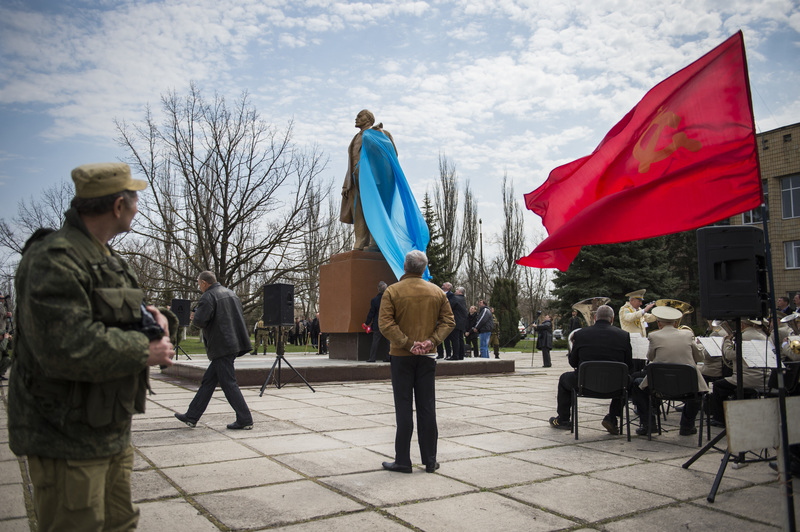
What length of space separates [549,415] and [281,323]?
4690 millimetres

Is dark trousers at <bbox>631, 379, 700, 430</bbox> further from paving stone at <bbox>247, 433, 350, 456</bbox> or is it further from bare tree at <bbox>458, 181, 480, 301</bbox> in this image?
bare tree at <bbox>458, 181, 480, 301</bbox>

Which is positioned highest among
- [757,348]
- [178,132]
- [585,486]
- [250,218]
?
[178,132]

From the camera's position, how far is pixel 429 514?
431 cm

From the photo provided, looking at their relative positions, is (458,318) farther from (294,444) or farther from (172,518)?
(172,518)

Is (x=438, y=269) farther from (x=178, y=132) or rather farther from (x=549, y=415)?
(x=549, y=415)

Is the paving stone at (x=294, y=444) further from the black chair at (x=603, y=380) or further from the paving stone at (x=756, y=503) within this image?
the paving stone at (x=756, y=503)

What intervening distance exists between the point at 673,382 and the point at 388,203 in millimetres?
9163

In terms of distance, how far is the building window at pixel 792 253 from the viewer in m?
36.7

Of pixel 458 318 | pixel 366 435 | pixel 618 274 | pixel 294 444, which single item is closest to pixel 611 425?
pixel 366 435

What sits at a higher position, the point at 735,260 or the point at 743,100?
the point at 743,100

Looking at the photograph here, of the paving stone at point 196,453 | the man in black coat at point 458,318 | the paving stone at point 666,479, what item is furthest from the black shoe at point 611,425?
the man in black coat at point 458,318

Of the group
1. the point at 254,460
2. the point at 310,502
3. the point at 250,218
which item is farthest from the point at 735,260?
the point at 250,218

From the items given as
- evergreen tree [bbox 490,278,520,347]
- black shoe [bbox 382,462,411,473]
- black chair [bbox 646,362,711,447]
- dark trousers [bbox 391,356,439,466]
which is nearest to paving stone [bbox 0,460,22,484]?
black shoe [bbox 382,462,411,473]

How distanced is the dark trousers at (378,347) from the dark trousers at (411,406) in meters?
8.15
